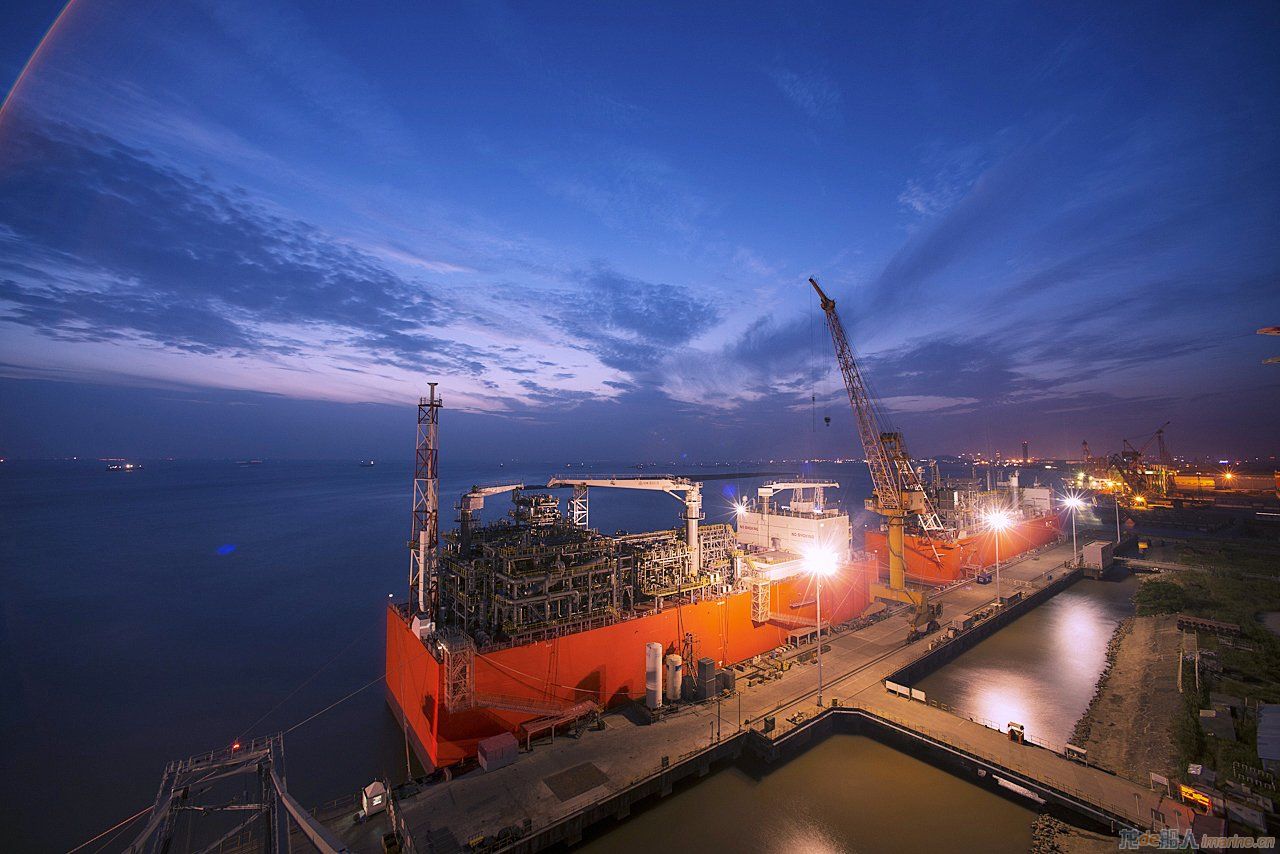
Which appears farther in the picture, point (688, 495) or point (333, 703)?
point (333, 703)

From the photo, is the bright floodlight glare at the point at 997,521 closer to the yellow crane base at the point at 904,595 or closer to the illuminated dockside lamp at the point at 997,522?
the illuminated dockside lamp at the point at 997,522

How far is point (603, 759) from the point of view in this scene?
22.5m

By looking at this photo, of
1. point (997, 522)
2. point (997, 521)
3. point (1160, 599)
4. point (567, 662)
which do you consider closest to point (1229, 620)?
point (1160, 599)

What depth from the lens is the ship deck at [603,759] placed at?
1866cm

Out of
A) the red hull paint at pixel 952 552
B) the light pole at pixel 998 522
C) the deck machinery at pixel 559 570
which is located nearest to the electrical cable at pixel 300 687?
the deck machinery at pixel 559 570

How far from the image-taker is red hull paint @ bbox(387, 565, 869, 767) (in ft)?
74.7

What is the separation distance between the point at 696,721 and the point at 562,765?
743 cm

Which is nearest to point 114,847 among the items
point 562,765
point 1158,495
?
point 562,765

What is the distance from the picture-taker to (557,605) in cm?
2712

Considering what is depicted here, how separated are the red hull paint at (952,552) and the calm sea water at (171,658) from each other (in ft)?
172

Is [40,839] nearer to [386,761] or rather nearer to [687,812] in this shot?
[386,761]

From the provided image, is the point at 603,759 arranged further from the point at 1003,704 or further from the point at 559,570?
the point at 1003,704

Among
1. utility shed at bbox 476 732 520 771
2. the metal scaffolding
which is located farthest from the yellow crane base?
the metal scaffolding

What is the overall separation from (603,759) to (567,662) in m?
4.61
